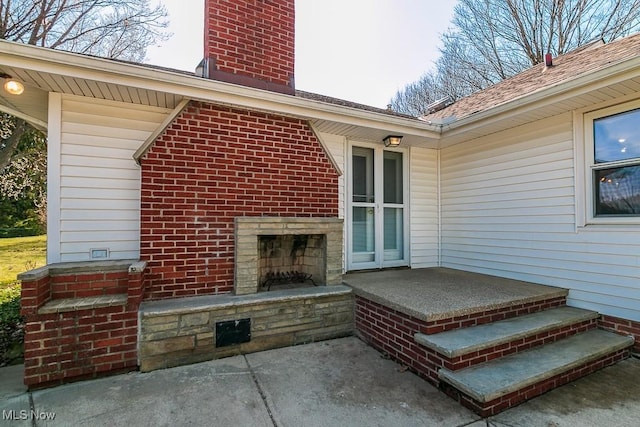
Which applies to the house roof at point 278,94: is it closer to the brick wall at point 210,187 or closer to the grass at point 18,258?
the brick wall at point 210,187

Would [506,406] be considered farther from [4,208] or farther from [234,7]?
[4,208]

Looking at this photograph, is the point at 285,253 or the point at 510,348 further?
the point at 285,253

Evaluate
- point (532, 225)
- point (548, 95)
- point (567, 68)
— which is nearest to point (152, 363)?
point (532, 225)

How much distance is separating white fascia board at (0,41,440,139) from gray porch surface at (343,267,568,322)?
209cm

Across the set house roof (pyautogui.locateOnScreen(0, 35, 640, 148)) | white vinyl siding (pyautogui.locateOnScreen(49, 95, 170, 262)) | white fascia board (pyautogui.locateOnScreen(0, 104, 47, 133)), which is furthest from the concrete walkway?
white fascia board (pyautogui.locateOnScreen(0, 104, 47, 133))

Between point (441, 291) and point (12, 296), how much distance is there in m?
6.87

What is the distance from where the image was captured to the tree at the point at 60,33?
7.27m

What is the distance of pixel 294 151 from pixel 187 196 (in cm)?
140

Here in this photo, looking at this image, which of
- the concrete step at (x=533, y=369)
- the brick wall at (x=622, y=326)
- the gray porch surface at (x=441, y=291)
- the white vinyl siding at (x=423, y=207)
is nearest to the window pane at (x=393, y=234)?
the white vinyl siding at (x=423, y=207)

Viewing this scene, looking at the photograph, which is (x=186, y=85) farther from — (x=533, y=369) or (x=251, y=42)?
(x=533, y=369)

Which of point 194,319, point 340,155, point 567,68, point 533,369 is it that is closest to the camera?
point 533,369

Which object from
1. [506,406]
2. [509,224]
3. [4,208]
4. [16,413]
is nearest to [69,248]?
[16,413]

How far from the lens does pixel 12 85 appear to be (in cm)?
272

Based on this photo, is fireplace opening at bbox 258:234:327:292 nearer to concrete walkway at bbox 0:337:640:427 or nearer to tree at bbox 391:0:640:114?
concrete walkway at bbox 0:337:640:427
